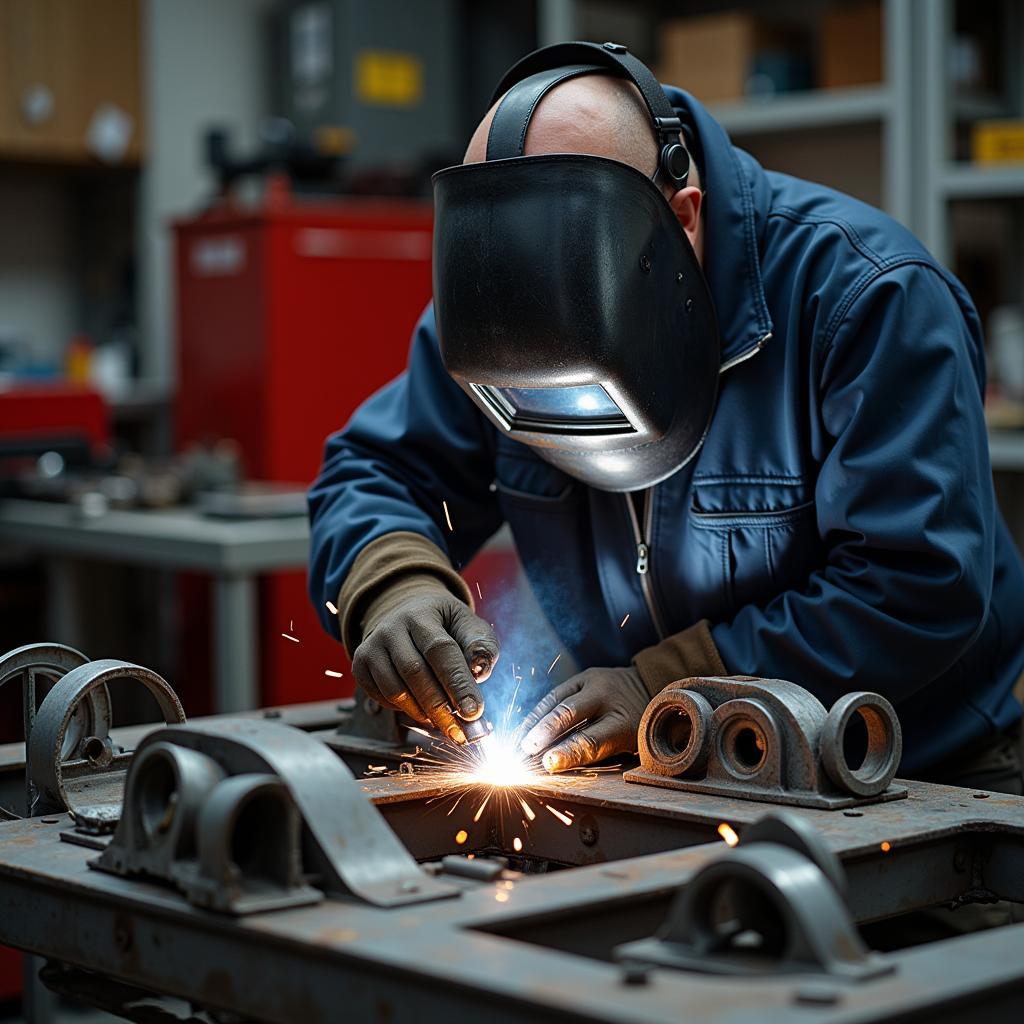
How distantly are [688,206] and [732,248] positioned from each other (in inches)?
2.7

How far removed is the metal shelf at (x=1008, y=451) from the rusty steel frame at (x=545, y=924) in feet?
7.47

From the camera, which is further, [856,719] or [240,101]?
[240,101]

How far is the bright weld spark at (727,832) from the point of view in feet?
4.04

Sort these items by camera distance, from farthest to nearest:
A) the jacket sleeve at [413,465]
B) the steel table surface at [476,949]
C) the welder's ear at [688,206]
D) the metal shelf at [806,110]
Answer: the metal shelf at [806,110]
the jacket sleeve at [413,465]
the welder's ear at [688,206]
the steel table surface at [476,949]

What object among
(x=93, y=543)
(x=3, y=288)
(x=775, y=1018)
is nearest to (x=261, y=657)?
(x=93, y=543)

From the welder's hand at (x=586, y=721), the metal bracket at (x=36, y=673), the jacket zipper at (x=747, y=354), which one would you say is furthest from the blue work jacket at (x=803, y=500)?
the metal bracket at (x=36, y=673)

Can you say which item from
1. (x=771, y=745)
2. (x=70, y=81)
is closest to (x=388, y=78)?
(x=70, y=81)

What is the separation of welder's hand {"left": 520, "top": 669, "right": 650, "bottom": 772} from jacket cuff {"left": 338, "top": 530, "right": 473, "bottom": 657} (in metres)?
0.20

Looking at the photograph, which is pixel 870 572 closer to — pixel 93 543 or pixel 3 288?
pixel 93 543

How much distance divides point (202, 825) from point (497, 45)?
4.85 meters

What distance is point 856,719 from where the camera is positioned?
1578mm

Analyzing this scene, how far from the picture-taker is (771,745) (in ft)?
4.28

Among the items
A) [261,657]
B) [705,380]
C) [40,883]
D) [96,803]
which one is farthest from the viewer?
[261,657]

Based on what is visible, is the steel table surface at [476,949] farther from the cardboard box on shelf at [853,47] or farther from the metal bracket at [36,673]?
the cardboard box on shelf at [853,47]
